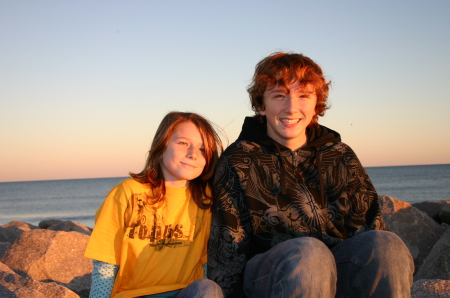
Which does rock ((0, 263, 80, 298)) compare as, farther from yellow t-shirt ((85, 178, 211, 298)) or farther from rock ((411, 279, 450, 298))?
rock ((411, 279, 450, 298))

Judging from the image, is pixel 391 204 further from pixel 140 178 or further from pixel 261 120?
pixel 140 178

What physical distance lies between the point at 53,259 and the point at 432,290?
3.72 metres

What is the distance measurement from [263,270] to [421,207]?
244 inches

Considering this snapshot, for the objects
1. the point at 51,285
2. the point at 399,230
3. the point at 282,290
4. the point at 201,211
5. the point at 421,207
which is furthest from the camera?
the point at 421,207

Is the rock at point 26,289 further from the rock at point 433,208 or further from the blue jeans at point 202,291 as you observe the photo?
the rock at point 433,208

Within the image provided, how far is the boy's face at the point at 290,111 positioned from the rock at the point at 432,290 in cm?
124

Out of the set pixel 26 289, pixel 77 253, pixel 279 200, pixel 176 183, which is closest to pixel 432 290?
pixel 279 200

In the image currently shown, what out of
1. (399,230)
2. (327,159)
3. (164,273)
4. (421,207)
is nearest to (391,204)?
(399,230)

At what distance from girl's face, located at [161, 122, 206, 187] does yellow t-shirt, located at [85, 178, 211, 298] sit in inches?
5.2

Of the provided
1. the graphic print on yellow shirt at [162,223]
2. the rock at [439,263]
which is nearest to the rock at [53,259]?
the graphic print on yellow shirt at [162,223]

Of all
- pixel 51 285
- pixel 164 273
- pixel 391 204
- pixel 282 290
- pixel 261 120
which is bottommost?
pixel 391 204

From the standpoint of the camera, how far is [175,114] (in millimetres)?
3213

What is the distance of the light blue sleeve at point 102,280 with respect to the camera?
2.77 meters

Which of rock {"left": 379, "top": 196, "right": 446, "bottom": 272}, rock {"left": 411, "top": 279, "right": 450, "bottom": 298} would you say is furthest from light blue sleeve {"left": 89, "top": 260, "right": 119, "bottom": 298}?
rock {"left": 379, "top": 196, "right": 446, "bottom": 272}
